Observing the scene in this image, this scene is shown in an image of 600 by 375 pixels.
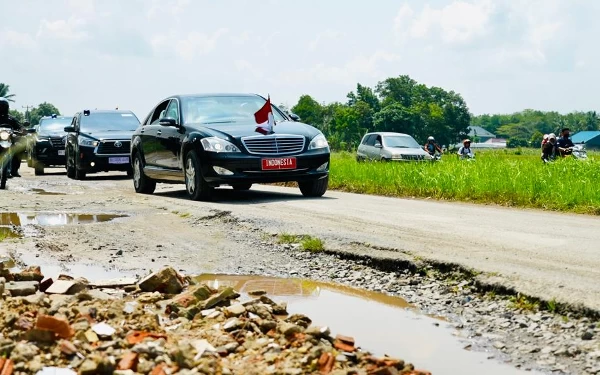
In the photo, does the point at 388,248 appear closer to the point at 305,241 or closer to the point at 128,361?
the point at 305,241

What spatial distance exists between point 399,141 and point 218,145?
18.3m

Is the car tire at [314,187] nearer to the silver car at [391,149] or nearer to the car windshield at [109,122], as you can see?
the car windshield at [109,122]

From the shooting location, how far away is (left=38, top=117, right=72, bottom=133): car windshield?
27125 millimetres

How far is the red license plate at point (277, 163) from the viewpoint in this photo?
41.0 feet

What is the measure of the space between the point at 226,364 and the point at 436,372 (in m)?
0.98

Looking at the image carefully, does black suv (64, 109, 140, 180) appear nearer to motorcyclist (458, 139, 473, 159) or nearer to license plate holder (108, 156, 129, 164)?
license plate holder (108, 156, 129, 164)

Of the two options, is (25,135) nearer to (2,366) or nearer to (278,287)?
(278,287)

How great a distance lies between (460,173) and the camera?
667 inches

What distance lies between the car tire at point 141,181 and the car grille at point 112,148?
553 cm

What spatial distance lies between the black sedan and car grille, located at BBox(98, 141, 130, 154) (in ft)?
22.6

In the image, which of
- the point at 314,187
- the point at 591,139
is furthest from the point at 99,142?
the point at 591,139

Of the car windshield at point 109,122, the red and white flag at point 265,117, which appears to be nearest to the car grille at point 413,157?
the car windshield at point 109,122

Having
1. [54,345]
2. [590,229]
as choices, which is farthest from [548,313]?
[590,229]

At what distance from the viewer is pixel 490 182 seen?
15016 mm
